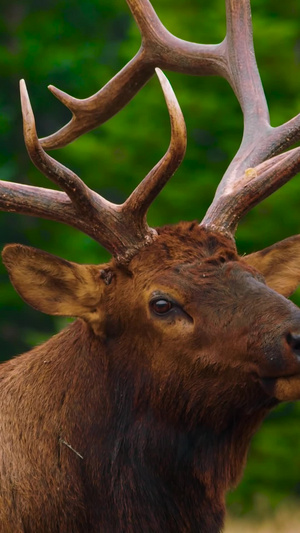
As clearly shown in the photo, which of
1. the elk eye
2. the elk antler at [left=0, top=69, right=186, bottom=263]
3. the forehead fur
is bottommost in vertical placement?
the elk eye

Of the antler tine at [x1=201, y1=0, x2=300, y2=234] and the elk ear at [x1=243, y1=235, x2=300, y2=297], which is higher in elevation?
the antler tine at [x1=201, y1=0, x2=300, y2=234]

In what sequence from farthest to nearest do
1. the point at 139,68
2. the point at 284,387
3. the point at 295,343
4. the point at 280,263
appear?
the point at 139,68 → the point at 280,263 → the point at 284,387 → the point at 295,343

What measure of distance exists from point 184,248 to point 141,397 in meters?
0.66

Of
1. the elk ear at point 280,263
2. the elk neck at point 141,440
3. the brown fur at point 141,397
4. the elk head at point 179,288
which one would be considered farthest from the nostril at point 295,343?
the elk ear at point 280,263

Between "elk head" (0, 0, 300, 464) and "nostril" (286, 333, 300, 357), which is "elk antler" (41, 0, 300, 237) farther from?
"nostril" (286, 333, 300, 357)

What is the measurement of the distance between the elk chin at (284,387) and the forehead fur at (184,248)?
620 mm

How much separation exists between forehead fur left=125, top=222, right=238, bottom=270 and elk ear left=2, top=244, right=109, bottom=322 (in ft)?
0.67

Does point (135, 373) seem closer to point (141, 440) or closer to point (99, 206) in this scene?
point (141, 440)

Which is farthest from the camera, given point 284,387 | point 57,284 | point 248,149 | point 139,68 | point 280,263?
point 139,68

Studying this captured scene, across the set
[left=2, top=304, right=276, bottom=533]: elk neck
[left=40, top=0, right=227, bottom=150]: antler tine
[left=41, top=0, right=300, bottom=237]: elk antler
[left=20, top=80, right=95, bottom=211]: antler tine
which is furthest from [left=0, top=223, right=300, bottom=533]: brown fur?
[left=40, top=0, right=227, bottom=150]: antler tine

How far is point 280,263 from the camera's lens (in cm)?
553

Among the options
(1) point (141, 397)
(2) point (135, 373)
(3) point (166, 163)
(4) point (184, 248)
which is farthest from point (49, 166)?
(1) point (141, 397)

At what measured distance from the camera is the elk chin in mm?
4527

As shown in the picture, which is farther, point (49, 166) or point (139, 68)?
point (139, 68)
